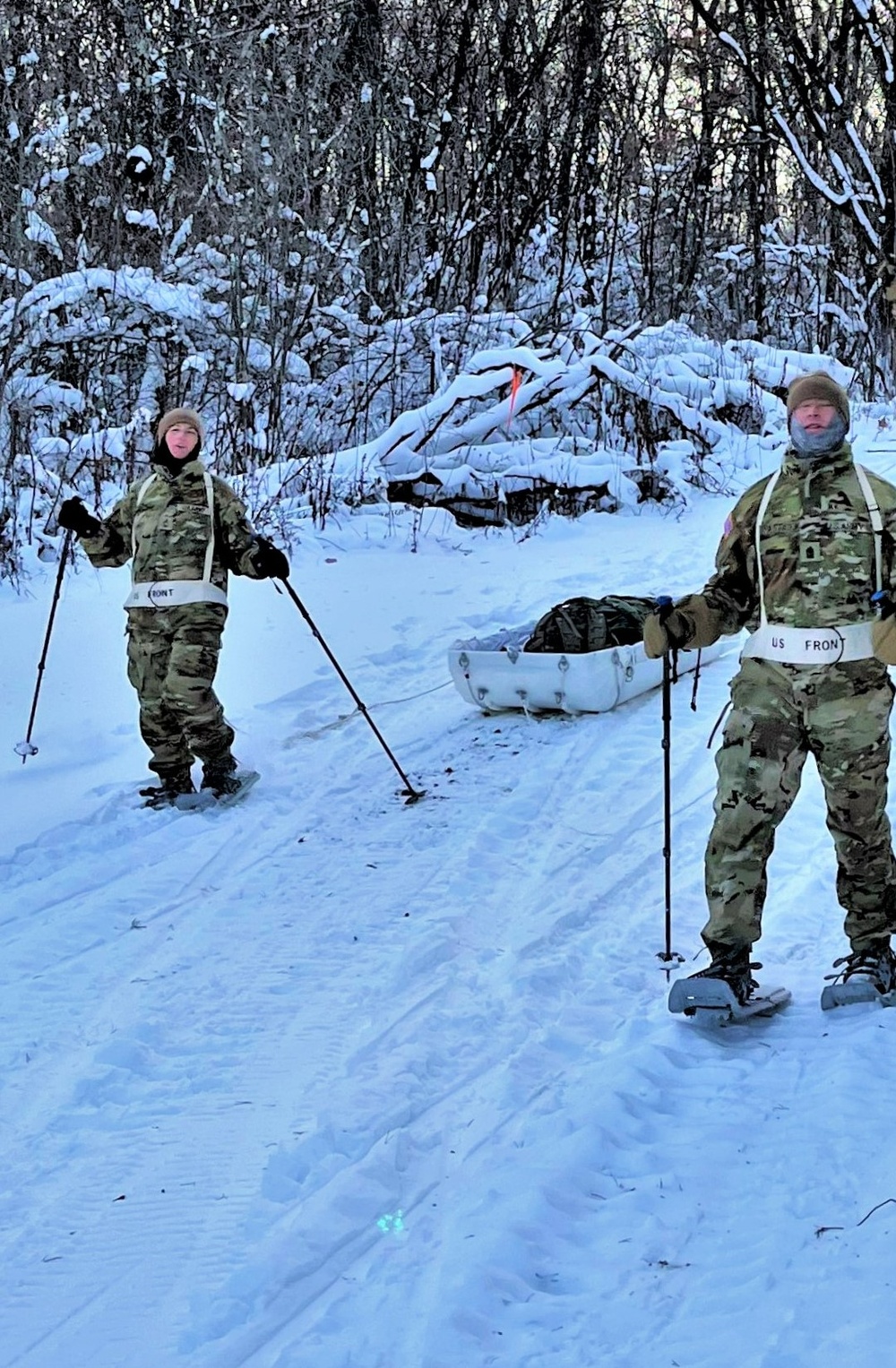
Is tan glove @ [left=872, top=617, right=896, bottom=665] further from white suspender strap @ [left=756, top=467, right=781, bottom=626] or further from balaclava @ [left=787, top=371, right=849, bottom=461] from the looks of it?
balaclava @ [left=787, top=371, right=849, bottom=461]

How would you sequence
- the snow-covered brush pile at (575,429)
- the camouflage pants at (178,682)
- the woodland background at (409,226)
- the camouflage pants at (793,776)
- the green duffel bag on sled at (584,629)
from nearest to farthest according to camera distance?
the camouflage pants at (793,776)
the camouflage pants at (178,682)
the green duffel bag on sled at (584,629)
the woodland background at (409,226)
the snow-covered brush pile at (575,429)

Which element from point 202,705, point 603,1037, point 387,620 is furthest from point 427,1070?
point 387,620

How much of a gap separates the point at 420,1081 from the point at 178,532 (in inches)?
136

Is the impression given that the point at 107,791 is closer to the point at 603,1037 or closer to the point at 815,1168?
the point at 603,1037

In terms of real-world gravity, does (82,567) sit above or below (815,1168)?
above

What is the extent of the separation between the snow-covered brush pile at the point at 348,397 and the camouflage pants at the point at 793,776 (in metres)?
7.88

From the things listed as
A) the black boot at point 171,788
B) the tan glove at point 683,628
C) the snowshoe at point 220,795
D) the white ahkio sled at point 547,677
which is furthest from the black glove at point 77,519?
the tan glove at point 683,628

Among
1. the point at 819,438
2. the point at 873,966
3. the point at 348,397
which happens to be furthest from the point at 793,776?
the point at 348,397

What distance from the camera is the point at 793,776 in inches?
160

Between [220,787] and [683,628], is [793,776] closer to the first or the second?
[683,628]

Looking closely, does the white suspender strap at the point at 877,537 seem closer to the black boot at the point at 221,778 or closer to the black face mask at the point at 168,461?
the black boot at the point at 221,778

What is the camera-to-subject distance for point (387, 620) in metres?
9.70

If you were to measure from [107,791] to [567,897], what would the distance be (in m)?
2.52

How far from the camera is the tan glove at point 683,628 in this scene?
4109 mm
